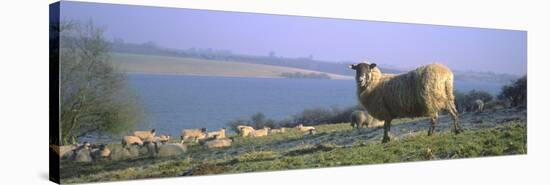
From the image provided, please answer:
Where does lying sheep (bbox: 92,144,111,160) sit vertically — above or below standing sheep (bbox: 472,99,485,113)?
below

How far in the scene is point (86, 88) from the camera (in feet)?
28.6

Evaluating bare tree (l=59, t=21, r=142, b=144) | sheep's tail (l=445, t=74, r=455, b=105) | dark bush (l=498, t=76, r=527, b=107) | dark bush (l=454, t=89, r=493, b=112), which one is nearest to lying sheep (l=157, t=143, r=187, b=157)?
bare tree (l=59, t=21, r=142, b=144)

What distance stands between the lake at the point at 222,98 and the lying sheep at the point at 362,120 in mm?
178

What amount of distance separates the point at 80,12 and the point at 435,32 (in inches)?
218

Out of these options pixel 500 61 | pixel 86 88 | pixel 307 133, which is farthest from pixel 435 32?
pixel 86 88

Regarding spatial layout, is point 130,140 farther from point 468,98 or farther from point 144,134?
point 468,98

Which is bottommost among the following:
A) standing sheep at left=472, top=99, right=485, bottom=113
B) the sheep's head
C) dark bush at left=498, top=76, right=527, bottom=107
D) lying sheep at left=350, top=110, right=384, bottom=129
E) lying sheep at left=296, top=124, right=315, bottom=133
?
lying sheep at left=296, top=124, right=315, bottom=133

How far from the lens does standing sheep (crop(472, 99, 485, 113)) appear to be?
1158 cm

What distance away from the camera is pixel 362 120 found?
10.6 metres

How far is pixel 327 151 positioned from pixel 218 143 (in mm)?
1716

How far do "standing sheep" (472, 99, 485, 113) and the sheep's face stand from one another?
6.79 feet

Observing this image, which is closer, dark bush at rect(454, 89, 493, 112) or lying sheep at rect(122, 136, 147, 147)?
lying sheep at rect(122, 136, 147, 147)

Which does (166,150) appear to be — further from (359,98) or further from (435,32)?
(435,32)

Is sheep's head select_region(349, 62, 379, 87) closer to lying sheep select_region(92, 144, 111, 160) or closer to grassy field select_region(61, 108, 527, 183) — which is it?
grassy field select_region(61, 108, 527, 183)
